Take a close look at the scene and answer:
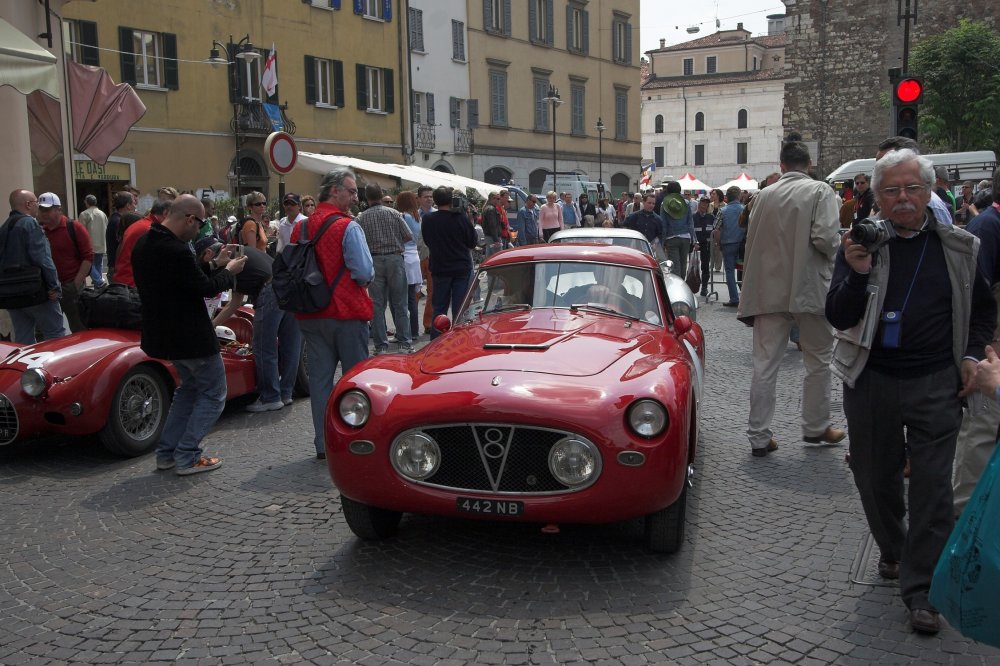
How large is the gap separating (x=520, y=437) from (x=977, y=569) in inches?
85.0

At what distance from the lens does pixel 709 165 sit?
82.3 metres

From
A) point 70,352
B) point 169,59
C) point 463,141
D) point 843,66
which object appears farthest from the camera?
point 843,66

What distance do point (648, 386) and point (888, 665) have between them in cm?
151

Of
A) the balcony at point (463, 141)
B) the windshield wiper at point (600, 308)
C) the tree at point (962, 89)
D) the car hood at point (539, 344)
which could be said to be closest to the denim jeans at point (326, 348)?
the car hood at point (539, 344)

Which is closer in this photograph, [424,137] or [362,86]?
[362,86]

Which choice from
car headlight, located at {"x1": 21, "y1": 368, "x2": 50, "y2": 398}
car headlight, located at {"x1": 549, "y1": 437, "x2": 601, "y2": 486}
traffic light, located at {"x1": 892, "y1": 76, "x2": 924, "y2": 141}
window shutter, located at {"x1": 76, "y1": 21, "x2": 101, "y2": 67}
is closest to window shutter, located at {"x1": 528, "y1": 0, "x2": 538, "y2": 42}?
window shutter, located at {"x1": 76, "y1": 21, "x2": 101, "y2": 67}

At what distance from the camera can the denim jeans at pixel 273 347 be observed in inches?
297

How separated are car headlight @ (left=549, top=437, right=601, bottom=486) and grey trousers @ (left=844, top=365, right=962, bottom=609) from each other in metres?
1.14

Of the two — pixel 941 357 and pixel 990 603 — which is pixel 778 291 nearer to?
pixel 941 357

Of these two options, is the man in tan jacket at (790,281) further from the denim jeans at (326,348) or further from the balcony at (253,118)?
the balcony at (253,118)

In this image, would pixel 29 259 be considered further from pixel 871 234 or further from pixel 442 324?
pixel 871 234

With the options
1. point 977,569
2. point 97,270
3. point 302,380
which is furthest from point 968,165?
point 977,569

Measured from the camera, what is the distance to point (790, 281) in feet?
19.9

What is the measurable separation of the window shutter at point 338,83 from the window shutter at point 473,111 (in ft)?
24.8
